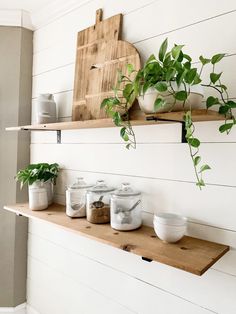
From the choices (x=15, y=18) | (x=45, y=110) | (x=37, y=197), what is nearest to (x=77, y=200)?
(x=37, y=197)

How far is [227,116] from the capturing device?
0.88m

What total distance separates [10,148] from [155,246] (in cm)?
124

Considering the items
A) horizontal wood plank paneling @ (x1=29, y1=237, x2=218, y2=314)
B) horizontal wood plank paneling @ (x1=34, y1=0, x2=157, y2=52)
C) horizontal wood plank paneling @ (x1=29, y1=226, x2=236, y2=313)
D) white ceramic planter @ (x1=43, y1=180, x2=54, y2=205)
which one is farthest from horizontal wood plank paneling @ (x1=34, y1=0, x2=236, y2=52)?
horizontal wood plank paneling @ (x1=29, y1=237, x2=218, y2=314)

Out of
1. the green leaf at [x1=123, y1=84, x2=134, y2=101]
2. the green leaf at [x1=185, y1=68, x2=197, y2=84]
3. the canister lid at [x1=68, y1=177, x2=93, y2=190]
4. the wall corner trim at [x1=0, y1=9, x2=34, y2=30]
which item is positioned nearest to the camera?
the green leaf at [x1=185, y1=68, x2=197, y2=84]

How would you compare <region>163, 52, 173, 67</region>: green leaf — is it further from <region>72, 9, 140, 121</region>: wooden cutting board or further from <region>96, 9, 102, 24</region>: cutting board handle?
<region>96, 9, 102, 24</region>: cutting board handle

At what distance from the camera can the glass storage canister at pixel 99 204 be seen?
120cm

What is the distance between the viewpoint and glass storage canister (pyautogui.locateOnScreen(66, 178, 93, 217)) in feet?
4.25

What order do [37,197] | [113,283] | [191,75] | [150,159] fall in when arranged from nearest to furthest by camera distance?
[191,75], [150,159], [113,283], [37,197]

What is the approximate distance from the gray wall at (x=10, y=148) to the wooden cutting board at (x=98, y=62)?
1.85ft

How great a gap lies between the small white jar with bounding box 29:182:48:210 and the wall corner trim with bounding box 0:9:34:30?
1.08m

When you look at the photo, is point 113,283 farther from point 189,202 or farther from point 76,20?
point 76,20

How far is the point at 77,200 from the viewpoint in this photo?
4.32 ft

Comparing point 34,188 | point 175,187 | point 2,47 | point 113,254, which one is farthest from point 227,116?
point 2,47

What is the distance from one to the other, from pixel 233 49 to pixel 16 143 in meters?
1.39
